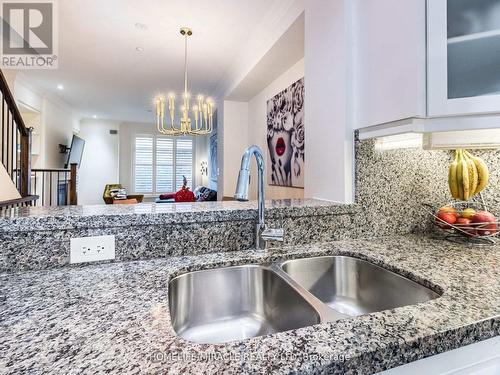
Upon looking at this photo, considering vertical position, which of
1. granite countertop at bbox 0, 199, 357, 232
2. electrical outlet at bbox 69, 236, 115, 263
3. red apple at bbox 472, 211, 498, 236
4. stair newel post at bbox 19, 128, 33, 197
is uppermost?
stair newel post at bbox 19, 128, 33, 197

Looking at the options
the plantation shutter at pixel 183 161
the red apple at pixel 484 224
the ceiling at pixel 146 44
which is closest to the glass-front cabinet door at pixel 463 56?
the red apple at pixel 484 224

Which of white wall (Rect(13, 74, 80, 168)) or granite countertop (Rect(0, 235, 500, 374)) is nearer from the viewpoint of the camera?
granite countertop (Rect(0, 235, 500, 374))

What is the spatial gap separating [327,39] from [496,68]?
688 mm

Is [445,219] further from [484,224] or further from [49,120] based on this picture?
[49,120]

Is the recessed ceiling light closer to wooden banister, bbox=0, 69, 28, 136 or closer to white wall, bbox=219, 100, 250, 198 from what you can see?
wooden banister, bbox=0, 69, 28, 136

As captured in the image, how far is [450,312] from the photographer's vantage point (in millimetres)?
583

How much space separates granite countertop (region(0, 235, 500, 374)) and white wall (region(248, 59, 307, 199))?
202 centimetres

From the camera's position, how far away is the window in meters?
7.89

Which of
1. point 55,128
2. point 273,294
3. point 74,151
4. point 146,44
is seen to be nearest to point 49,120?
point 55,128

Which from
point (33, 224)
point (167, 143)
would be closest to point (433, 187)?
point (33, 224)

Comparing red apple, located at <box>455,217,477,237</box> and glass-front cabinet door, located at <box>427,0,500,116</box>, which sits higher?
glass-front cabinet door, located at <box>427,0,500,116</box>

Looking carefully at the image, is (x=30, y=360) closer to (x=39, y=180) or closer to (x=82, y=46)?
(x=82, y=46)

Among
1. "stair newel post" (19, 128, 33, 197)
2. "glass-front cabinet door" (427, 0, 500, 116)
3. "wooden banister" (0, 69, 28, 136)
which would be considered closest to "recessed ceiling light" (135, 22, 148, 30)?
"wooden banister" (0, 69, 28, 136)

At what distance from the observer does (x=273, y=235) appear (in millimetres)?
958
